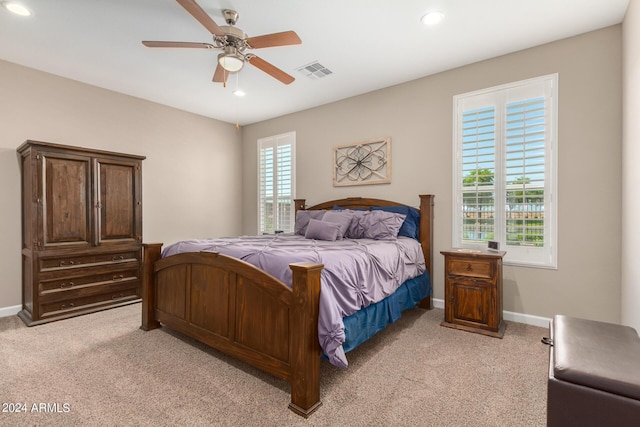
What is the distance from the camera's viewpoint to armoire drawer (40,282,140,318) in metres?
3.26

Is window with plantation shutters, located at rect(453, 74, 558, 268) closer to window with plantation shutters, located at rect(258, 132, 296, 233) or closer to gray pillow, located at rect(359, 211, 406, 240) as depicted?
gray pillow, located at rect(359, 211, 406, 240)

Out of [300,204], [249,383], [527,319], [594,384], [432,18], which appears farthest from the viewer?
[300,204]

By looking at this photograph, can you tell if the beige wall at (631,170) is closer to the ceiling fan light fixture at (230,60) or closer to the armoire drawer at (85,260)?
the ceiling fan light fixture at (230,60)

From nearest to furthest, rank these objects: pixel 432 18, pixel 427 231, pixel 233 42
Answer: pixel 233 42 < pixel 432 18 < pixel 427 231

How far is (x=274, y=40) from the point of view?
2.40 m

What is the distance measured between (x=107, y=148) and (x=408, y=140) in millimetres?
4012

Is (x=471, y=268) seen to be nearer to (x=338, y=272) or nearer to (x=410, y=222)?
(x=410, y=222)

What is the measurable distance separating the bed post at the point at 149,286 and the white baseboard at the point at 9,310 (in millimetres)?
1789

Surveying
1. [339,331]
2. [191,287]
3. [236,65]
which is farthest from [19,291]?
[339,331]

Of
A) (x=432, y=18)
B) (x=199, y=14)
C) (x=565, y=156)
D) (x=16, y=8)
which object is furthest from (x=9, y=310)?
(x=565, y=156)

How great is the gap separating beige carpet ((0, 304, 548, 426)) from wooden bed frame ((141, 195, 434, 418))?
154mm


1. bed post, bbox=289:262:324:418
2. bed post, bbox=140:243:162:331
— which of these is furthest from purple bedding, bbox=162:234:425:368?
bed post, bbox=140:243:162:331

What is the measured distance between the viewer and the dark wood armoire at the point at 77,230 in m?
3.21

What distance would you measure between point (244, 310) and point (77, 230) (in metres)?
2.63
